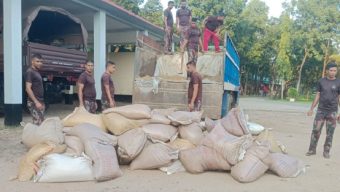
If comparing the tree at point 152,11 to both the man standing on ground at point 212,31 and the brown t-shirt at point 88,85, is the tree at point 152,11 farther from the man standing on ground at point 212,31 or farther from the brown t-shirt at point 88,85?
the brown t-shirt at point 88,85

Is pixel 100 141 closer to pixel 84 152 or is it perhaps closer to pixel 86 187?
pixel 84 152

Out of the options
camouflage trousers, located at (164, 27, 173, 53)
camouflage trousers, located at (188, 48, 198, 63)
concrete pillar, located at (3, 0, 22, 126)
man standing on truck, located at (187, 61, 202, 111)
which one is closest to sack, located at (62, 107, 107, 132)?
man standing on truck, located at (187, 61, 202, 111)

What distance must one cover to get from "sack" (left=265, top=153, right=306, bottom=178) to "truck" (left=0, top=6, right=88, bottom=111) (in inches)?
235

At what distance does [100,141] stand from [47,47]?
17.4 feet

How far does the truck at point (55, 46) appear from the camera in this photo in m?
8.70

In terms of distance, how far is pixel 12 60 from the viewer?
7.64m

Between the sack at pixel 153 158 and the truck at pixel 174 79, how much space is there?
10.8 feet

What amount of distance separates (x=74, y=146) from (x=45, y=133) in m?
0.54

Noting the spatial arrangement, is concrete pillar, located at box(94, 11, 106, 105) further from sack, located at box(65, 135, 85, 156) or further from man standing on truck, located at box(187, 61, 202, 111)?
sack, located at box(65, 135, 85, 156)

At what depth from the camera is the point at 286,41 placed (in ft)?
97.0

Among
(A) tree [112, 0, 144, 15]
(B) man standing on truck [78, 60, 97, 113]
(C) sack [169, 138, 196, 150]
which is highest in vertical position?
(A) tree [112, 0, 144, 15]

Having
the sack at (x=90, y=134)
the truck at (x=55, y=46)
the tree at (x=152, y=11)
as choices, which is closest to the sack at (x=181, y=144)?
the sack at (x=90, y=134)

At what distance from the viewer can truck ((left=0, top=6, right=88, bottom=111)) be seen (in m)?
8.70

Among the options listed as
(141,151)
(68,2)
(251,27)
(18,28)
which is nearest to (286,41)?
(251,27)
